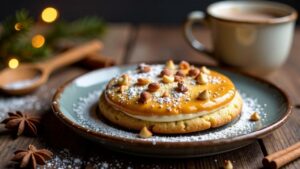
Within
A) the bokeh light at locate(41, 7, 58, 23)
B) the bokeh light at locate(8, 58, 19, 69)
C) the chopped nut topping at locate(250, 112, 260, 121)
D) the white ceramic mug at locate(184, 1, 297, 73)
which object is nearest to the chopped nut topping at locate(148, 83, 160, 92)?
the chopped nut topping at locate(250, 112, 260, 121)

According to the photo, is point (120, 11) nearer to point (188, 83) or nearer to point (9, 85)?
point (9, 85)

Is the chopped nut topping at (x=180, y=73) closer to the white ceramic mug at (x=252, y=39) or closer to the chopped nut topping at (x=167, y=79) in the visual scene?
the chopped nut topping at (x=167, y=79)

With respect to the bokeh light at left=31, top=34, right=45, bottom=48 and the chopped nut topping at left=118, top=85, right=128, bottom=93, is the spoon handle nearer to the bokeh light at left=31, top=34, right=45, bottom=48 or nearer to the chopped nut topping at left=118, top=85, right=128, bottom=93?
the bokeh light at left=31, top=34, right=45, bottom=48

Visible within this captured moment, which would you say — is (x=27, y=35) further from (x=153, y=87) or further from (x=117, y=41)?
(x=153, y=87)

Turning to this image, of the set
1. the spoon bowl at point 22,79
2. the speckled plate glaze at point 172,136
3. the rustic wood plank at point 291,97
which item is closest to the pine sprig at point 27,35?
the spoon bowl at point 22,79

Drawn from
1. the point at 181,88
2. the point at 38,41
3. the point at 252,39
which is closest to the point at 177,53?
the point at 252,39

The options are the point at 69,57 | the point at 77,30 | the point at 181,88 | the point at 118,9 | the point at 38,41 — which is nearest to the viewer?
the point at 181,88
